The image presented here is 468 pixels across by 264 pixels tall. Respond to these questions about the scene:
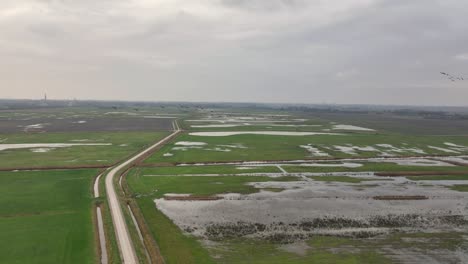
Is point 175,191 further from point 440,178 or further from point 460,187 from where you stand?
point 440,178

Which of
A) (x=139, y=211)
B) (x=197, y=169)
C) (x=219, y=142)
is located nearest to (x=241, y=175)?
(x=197, y=169)

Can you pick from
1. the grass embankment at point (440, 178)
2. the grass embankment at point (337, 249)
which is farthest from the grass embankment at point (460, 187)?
the grass embankment at point (337, 249)

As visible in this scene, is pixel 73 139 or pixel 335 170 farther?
pixel 73 139

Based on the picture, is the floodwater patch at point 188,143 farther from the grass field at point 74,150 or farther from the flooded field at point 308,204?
the flooded field at point 308,204

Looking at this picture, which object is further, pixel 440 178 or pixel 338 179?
pixel 440 178

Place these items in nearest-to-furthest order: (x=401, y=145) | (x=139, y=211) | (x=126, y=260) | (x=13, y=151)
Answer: (x=126, y=260) → (x=139, y=211) → (x=13, y=151) → (x=401, y=145)

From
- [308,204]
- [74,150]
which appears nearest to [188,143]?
[74,150]

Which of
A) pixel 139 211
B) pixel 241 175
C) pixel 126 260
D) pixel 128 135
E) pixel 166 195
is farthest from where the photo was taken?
pixel 128 135

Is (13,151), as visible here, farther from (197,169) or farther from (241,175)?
(241,175)
